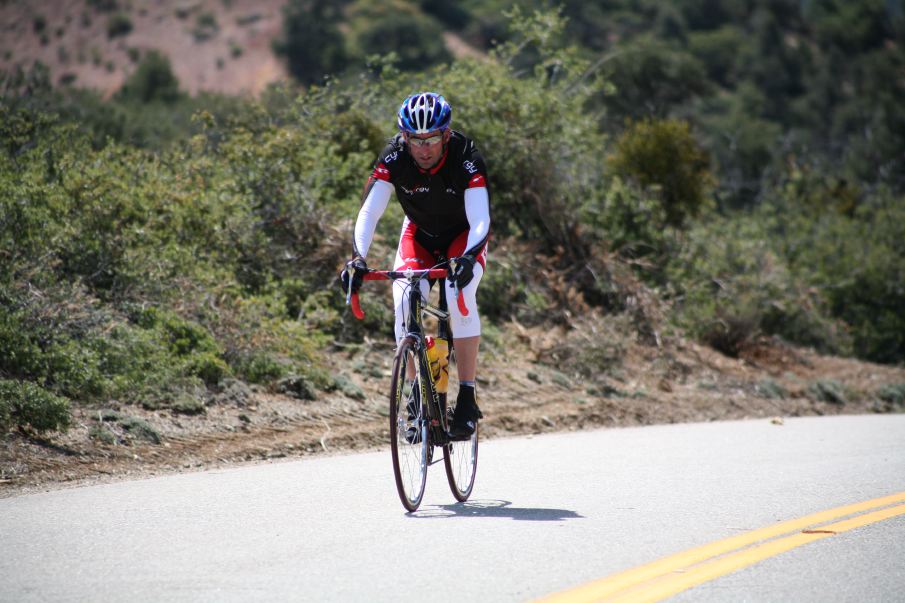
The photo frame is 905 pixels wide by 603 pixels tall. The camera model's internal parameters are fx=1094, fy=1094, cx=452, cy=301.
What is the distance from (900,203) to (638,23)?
219 feet

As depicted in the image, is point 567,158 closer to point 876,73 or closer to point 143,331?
point 143,331

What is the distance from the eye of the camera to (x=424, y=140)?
665 centimetres

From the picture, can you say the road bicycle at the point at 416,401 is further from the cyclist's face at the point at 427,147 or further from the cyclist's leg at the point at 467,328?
the cyclist's face at the point at 427,147

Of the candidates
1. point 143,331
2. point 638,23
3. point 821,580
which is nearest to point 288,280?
point 143,331

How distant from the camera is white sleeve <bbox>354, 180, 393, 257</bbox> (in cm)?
661

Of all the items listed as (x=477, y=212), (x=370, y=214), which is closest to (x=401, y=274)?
(x=370, y=214)

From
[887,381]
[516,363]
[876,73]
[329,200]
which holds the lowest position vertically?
[887,381]

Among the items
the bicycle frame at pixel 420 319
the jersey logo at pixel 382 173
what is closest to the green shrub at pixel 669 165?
the jersey logo at pixel 382 173

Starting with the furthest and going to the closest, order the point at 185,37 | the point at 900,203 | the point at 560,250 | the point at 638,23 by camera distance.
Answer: the point at 185,37 → the point at 638,23 → the point at 900,203 → the point at 560,250

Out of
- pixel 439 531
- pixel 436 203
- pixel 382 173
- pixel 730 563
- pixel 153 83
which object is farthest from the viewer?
pixel 153 83

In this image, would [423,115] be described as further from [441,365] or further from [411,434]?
[411,434]

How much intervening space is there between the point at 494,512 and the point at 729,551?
4.90 ft

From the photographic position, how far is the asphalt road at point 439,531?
4.76m

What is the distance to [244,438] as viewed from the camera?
924 centimetres
